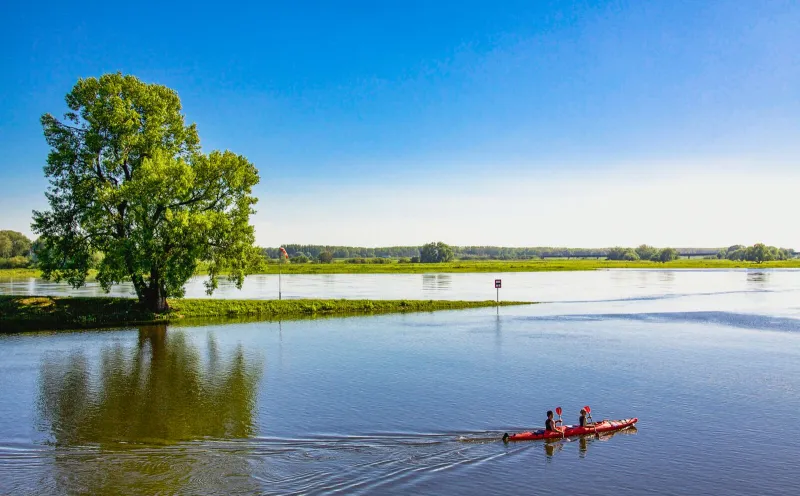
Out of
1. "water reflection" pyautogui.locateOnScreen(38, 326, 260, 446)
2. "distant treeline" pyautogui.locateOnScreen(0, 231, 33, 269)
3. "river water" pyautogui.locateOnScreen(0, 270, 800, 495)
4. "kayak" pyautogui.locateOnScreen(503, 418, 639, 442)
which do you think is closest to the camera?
"river water" pyautogui.locateOnScreen(0, 270, 800, 495)

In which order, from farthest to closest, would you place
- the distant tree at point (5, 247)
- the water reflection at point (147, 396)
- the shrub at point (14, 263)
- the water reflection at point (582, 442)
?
the distant tree at point (5, 247) < the shrub at point (14, 263) < the water reflection at point (147, 396) < the water reflection at point (582, 442)

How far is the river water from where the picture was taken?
15.3 m

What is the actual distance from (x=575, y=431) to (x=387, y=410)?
684cm

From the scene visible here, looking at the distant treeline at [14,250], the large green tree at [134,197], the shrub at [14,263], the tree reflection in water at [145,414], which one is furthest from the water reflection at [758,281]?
the distant treeline at [14,250]

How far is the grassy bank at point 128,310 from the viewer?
42.0m

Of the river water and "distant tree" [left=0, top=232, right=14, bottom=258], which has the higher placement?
"distant tree" [left=0, top=232, right=14, bottom=258]

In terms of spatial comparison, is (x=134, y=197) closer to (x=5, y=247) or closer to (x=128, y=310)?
(x=128, y=310)

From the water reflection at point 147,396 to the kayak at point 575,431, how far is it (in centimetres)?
895

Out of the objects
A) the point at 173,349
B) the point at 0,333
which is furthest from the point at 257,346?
the point at 0,333

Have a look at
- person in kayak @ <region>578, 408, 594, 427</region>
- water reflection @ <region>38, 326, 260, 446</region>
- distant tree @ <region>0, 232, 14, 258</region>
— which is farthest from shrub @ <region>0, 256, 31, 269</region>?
person in kayak @ <region>578, 408, 594, 427</region>

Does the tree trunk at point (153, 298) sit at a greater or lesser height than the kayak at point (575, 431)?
greater

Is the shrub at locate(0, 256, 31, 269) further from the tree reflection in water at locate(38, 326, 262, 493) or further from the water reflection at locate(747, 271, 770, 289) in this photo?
the water reflection at locate(747, 271, 770, 289)

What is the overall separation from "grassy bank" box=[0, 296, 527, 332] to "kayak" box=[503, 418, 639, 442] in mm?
32535

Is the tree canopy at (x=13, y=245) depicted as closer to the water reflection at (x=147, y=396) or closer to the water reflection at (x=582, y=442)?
the water reflection at (x=147, y=396)
